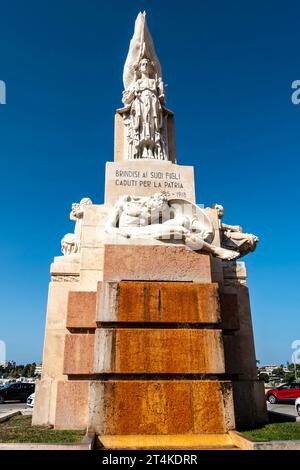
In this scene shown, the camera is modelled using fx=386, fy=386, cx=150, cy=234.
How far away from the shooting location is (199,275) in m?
7.58

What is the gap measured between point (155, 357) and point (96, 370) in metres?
1.00

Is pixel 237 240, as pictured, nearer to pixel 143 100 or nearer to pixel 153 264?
pixel 153 264

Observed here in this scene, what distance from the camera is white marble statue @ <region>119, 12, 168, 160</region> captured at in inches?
456

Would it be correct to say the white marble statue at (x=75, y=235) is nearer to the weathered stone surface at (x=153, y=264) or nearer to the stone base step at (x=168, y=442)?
the weathered stone surface at (x=153, y=264)

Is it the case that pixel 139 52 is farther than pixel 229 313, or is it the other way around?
pixel 139 52

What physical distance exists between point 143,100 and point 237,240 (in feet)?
17.4

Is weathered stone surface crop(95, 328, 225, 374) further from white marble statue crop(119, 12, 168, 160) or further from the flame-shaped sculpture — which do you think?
the flame-shaped sculpture

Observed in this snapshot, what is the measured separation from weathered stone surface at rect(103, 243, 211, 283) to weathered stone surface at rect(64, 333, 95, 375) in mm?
1294

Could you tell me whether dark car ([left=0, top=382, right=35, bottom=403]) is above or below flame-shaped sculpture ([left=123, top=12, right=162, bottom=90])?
below

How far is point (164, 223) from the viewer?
327 inches

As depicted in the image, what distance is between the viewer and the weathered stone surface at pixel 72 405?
6.98 metres

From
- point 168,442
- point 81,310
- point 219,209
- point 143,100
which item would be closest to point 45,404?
point 81,310

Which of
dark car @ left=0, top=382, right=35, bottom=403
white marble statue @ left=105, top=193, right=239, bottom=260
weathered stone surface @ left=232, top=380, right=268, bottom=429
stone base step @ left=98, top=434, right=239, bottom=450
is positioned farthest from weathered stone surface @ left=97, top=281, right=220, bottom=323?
dark car @ left=0, top=382, right=35, bottom=403
